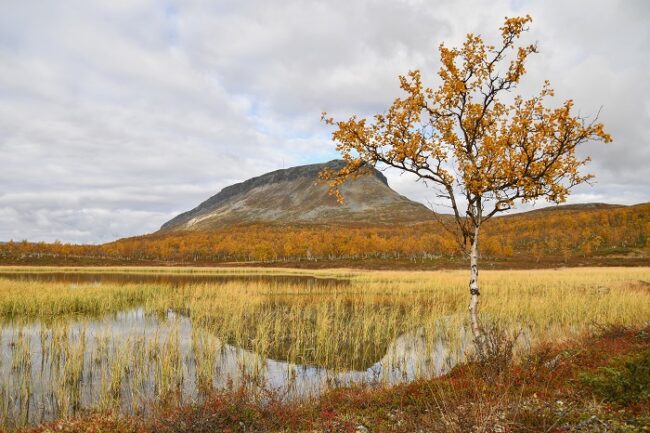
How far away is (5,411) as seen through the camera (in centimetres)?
953

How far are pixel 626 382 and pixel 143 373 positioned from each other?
42.2 ft

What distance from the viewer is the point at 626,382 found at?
774cm

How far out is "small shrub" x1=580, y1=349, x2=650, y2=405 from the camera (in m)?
7.46

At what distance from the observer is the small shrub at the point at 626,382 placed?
24.5ft

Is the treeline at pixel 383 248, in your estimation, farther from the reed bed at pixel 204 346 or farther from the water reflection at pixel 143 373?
the water reflection at pixel 143 373

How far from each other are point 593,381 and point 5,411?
1323 cm

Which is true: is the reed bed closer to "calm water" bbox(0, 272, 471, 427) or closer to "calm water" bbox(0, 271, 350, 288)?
"calm water" bbox(0, 272, 471, 427)

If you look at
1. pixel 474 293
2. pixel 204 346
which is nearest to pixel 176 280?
pixel 204 346

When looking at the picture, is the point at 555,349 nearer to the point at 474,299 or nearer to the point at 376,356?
the point at 474,299

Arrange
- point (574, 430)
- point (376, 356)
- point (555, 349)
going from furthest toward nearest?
point (376, 356) → point (555, 349) → point (574, 430)

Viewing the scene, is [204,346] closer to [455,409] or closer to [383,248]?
[455,409]

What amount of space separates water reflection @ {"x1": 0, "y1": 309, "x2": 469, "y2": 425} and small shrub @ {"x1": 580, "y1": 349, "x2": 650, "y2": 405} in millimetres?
5075

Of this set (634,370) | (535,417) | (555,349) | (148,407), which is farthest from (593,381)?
(148,407)

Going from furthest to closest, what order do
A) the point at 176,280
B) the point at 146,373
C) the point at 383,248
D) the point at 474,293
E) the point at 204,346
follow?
the point at 383,248
the point at 176,280
the point at 204,346
the point at 146,373
the point at 474,293
